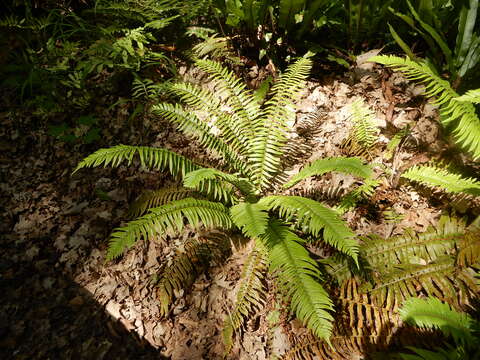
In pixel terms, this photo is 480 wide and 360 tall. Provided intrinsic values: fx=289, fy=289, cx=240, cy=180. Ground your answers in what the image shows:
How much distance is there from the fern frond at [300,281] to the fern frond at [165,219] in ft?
1.39

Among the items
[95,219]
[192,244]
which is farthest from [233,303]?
[95,219]

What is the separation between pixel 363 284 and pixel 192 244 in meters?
1.32

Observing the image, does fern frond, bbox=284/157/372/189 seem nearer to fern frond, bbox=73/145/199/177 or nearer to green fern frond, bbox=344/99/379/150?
green fern frond, bbox=344/99/379/150

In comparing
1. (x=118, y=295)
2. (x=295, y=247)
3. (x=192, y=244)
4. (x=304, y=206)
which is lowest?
(x=118, y=295)

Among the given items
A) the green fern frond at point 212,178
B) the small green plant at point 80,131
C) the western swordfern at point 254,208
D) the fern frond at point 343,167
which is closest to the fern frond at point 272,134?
the western swordfern at point 254,208

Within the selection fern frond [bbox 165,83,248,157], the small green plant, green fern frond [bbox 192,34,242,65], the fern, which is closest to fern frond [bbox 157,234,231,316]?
fern frond [bbox 165,83,248,157]

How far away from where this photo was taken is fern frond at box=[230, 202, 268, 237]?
5.83ft

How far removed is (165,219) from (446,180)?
197cm

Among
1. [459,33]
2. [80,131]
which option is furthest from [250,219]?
[80,131]

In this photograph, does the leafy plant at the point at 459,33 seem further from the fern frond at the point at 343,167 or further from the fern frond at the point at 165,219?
the fern frond at the point at 165,219

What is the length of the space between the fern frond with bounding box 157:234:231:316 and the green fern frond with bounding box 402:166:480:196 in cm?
160

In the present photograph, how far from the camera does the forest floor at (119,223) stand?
7.11ft

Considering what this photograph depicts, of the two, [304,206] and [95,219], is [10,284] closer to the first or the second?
[95,219]

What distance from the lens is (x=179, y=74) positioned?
362 centimetres
